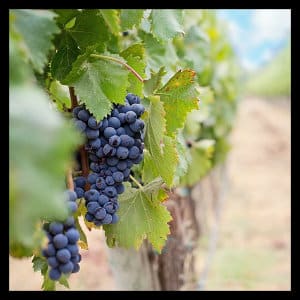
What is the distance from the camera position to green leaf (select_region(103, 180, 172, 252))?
176 centimetres

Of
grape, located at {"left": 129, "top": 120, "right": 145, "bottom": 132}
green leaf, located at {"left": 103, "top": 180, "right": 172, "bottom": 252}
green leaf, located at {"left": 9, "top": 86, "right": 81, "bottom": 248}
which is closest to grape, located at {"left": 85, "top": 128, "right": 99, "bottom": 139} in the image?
grape, located at {"left": 129, "top": 120, "right": 145, "bottom": 132}

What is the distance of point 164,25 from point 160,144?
46 centimetres

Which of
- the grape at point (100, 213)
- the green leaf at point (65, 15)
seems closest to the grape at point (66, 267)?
the grape at point (100, 213)

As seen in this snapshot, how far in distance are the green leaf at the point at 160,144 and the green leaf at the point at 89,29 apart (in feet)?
0.85

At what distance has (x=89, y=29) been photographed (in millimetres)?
1612

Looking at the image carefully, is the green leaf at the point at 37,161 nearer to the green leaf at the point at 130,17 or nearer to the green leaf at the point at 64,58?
the green leaf at the point at 64,58

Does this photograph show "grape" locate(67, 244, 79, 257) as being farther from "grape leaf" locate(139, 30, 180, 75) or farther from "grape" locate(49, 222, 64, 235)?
"grape leaf" locate(139, 30, 180, 75)

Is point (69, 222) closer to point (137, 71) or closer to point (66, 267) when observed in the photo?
point (66, 267)

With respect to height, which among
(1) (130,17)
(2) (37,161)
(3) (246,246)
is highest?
(1) (130,17)

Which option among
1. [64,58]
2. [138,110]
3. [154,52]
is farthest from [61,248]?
[154,52]
